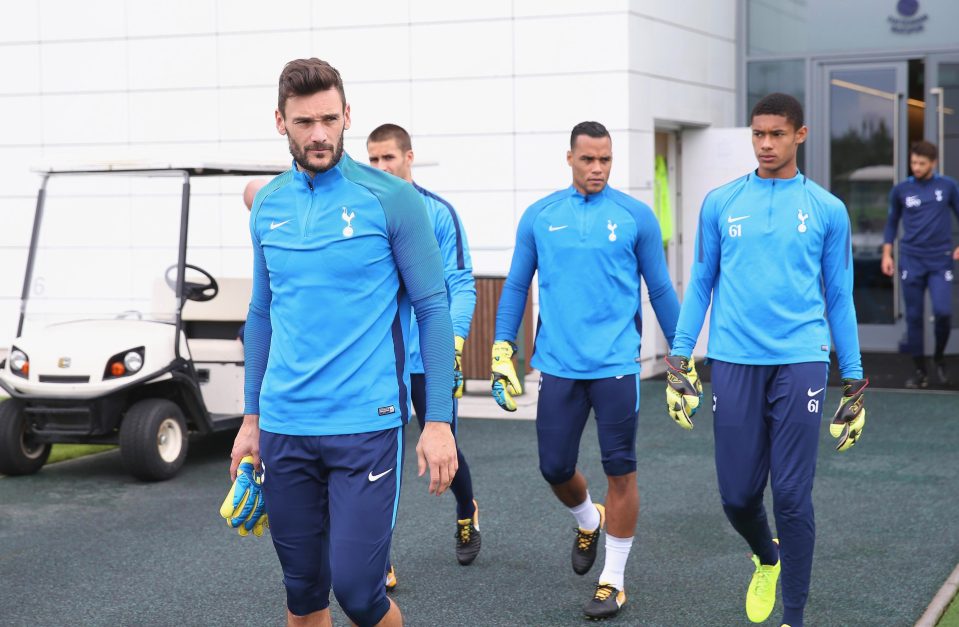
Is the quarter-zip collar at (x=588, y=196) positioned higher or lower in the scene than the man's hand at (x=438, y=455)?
higher

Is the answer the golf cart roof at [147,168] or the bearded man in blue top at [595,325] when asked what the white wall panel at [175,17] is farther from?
the bearded man in blue top at [595,325]

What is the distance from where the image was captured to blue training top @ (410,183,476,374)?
6047 mm

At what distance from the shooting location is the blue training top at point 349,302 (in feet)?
12.5

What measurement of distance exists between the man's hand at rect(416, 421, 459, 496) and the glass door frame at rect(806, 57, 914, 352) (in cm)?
1128

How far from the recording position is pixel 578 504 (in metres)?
5.92

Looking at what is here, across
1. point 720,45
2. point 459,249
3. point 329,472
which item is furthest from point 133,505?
point 720,45

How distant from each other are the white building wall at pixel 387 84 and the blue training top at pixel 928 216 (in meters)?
2.39

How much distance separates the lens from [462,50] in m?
12.9

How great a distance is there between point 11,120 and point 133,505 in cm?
809

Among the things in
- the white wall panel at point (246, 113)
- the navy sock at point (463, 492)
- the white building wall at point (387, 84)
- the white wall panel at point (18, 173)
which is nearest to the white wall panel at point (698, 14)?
the white building wall at point (387, 84)

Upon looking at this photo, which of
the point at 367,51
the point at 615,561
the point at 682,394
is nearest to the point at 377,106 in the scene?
the point at 367,51

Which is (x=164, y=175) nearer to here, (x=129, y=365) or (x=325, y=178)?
(x=129, y=365)

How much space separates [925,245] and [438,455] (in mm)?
8785

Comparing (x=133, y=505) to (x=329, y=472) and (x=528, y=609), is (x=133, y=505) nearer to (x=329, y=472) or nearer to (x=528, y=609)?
(x=528, y=609)
